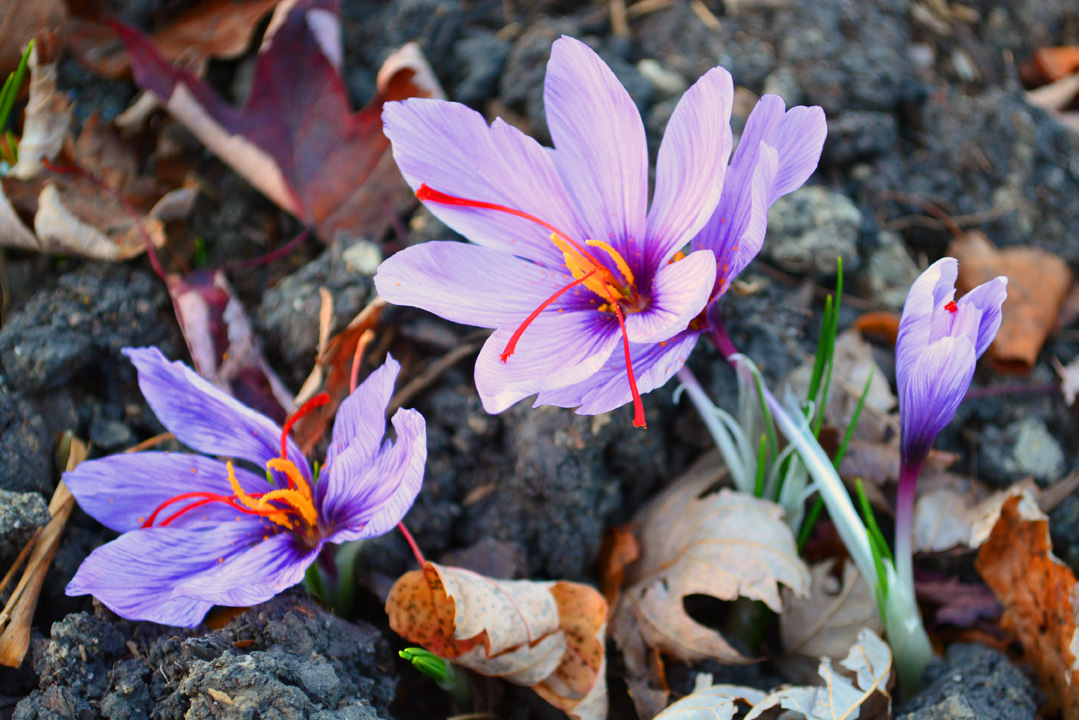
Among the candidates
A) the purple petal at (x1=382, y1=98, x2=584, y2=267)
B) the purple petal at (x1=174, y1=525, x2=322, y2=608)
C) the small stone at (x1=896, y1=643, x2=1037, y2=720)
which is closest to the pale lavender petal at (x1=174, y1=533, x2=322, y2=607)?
the purple petal at (x1=174, y1=525, x2=322, y2=608)

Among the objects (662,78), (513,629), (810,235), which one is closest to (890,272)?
(810,235)

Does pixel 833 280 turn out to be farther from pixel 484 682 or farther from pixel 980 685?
pixel 484 682

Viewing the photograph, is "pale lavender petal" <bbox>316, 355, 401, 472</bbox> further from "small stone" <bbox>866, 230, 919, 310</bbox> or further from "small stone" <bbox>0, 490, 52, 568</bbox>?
"small stone" <bbox>866, 230, 919, 310</bbox>

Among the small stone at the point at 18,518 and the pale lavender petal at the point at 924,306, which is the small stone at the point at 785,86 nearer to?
the pale lavender petal at the point at 924,306

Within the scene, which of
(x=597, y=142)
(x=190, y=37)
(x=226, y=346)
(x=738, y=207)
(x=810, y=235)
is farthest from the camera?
(x=190, y=37)

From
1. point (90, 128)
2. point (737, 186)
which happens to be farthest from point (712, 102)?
point (90, 128)

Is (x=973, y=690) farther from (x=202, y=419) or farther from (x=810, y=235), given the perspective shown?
(x=202, y=419)
